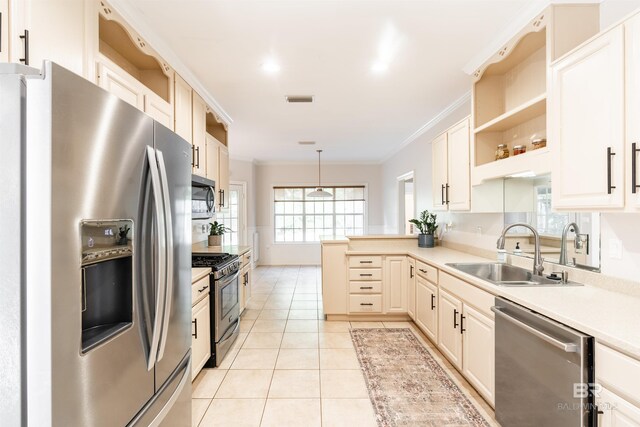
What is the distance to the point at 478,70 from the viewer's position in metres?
2.77

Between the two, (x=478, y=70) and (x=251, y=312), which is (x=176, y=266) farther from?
(x=251, y=312)

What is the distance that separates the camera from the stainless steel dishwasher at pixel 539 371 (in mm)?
1333

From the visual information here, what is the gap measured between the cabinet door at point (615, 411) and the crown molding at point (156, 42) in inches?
124

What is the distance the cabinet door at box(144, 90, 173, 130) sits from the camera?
7.49ft

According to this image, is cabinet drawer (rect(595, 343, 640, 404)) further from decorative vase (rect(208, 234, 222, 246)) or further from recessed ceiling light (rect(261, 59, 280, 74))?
decorative vase (rect(208, 234, 222, 246))

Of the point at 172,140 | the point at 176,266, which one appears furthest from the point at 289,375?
the point at 172,140

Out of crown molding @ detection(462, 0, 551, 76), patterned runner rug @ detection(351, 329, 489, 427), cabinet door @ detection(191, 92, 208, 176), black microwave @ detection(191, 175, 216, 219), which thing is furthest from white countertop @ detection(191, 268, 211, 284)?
crown molding @ detection(462, 0, 551, 76)

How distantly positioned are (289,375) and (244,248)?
193 cm

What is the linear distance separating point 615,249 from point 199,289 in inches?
110

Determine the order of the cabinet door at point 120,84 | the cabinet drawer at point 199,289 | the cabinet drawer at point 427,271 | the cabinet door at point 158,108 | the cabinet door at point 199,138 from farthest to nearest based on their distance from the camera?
the cabinet door at point 199,138 → the cabinet drawer at point 427,271 → the cabinet drawer at point 199,289 → the cabinet door at point 158,108 → the cabinet door at point 120,84

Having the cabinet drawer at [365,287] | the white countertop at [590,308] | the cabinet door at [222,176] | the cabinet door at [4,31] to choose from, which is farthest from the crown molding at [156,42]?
the white countertop at [590,308]

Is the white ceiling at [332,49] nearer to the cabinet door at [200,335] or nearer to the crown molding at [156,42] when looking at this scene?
the crown molding at [156,42]

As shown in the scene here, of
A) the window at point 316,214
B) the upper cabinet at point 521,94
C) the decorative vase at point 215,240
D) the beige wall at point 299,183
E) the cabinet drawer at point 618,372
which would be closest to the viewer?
the cabinet drawer at point 618,372

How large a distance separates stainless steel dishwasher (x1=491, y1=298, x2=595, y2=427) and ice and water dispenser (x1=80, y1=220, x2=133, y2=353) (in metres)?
1.79
